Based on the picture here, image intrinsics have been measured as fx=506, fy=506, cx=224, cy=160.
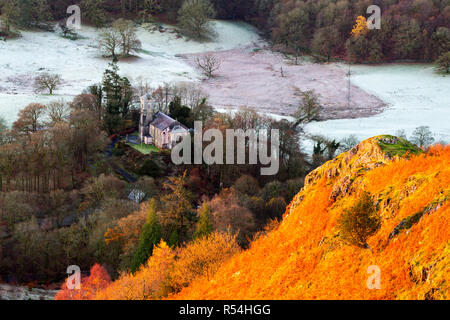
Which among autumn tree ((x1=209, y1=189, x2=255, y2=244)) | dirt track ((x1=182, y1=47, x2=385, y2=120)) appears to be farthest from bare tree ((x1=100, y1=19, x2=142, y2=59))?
autumn tree ((x1=209, y1=189, x2=255, y2=244))

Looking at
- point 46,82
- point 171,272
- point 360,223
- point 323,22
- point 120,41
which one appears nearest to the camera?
point 360,223

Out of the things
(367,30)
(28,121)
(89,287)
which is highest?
(367,30)

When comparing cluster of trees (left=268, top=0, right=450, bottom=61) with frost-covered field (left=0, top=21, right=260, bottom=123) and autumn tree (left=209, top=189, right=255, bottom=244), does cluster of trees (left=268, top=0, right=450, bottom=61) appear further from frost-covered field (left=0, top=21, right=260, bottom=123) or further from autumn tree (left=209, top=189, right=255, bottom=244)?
autumn tree (left=209, top=189, right=255, bottom=244)

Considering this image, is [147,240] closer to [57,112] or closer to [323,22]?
[57,112]

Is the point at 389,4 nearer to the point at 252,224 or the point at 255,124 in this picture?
the point at 255,124

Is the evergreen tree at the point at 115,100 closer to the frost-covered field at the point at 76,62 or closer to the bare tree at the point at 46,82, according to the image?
the frost-covered field at the point at 76,62

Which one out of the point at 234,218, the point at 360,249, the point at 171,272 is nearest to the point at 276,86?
the point at 234,218

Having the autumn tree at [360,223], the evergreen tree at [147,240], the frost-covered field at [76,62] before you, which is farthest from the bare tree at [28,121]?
the autumn tree at [360,223]
